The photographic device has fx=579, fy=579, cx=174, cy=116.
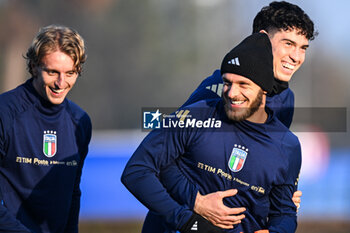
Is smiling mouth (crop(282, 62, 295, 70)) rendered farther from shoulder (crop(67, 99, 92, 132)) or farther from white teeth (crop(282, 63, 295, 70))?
shoulder (crop(67, 99, 92, 132))

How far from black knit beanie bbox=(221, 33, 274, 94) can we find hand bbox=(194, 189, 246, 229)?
28.3 inches

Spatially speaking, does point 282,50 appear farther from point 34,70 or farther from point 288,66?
point 34,70

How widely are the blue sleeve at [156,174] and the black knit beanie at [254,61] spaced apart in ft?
1.79

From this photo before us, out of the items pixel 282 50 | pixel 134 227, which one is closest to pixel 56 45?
pixel 282 50

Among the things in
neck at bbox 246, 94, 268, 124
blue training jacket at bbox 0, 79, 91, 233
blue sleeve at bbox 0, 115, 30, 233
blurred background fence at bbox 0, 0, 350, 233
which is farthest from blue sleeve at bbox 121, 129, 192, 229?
blurred background fence at bbox 0, 0, 350, 233

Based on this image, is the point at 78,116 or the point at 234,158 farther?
the point at 78,116

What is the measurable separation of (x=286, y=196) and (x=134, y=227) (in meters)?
6.23

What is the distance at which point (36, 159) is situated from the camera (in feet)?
13.4

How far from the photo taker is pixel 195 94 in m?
4.26

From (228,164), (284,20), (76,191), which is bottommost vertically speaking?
(76,191)

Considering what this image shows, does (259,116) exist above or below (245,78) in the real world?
below

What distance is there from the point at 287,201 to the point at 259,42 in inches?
40.5
